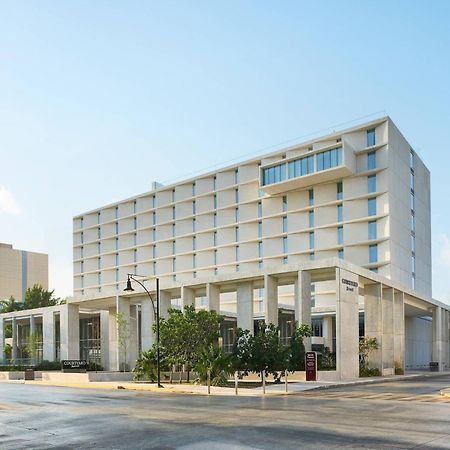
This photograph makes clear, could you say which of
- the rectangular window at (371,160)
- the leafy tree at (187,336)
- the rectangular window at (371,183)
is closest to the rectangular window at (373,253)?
the rectangular window at (371,183)

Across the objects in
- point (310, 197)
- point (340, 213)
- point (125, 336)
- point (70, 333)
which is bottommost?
point (70, 333)

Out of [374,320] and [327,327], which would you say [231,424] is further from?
[327,327]

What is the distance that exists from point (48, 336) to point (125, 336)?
46.1ft

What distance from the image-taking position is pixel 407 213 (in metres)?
90.2

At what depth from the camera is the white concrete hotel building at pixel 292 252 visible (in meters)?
53.5

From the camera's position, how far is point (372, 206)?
86562 millimetres

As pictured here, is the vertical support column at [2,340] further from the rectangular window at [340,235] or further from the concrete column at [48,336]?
the rectangular window at [340,235]

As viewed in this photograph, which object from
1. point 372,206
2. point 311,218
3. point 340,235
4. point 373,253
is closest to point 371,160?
point 372,206

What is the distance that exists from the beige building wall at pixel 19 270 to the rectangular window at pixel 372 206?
12786 cm

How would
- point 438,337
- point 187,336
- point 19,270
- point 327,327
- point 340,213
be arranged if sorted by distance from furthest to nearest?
point 19,270 → point 340,213 → point 327,327 → point 438,337 → point 187,336

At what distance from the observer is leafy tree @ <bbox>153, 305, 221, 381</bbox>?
149 feet

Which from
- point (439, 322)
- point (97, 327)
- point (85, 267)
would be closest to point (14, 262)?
point (85, 267)

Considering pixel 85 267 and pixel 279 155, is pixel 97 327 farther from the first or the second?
pixel 85 267

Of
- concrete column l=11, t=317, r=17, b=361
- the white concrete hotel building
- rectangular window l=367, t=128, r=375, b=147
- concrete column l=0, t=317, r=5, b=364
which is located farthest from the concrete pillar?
rectangular window l=367, t=128, r=375, b=147
